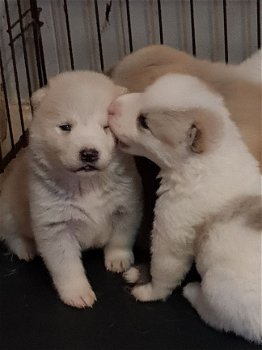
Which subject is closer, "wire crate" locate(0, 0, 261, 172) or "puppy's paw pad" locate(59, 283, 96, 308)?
"puppy's paw pad" locate(59, 283, 96, 308)

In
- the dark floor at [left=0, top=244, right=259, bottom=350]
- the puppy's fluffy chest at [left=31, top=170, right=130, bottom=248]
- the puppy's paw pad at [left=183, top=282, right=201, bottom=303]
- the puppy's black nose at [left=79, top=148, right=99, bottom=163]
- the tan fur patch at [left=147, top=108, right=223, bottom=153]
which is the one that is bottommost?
the dark floor at [left=0, top=244, right=259, bottom=350]

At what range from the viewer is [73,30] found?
286cm

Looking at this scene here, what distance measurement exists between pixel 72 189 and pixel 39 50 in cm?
104

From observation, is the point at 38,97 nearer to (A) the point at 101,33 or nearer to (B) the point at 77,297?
(B) the point at 77,297

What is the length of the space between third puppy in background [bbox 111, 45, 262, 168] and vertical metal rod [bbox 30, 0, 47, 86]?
0.60m

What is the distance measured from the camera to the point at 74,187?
6.46ft

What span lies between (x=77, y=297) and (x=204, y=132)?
0.60 metres

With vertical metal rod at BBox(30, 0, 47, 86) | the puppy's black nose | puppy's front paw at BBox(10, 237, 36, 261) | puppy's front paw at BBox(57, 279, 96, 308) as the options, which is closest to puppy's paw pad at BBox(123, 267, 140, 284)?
puppy's front paw at BBox(57, 279, 96, 308)

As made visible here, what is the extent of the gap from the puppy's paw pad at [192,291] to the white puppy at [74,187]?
240 mm

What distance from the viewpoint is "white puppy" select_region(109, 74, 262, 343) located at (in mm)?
1723

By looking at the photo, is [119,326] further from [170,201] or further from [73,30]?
[73,30]

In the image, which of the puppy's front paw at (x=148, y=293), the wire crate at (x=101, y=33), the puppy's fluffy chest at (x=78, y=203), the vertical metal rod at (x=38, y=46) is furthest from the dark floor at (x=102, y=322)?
the vertical metal rod at (x=38, y=46)

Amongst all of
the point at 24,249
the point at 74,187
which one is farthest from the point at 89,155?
the point at 24,249

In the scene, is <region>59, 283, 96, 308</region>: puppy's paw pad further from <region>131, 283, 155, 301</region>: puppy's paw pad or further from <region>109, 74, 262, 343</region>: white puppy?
<region>109, 74, 262, 343</region>: white puppy
